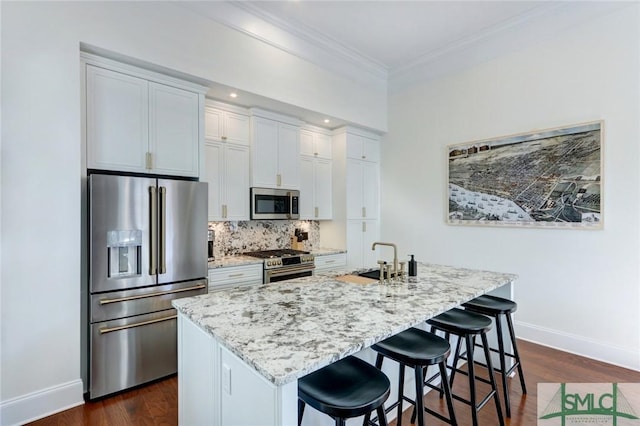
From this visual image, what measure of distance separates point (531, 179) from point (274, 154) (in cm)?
303

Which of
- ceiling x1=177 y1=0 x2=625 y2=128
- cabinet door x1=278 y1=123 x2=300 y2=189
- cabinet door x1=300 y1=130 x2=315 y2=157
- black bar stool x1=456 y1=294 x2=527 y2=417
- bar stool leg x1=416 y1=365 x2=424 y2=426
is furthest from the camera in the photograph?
cabinet door x1=300 y1=130 x2=315 y2=157

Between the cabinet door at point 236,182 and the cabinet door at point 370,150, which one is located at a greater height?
the cabinet door at point 370,150

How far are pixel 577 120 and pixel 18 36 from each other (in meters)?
4.82

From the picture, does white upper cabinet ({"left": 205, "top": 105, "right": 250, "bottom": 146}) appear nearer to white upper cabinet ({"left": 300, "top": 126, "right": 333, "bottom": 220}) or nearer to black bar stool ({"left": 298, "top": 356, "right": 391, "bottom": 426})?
white upper cabinet ({"left": 300, "top": 126, "right": 333, "bottom": 220})

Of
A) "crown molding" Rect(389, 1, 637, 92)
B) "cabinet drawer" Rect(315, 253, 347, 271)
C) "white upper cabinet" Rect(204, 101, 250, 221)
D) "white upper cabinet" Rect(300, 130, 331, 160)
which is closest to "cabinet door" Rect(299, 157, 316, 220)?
"white upper cabinet" Rect(300, 130, 331, 160)

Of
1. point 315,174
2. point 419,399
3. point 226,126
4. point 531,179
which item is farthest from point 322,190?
point 419,399

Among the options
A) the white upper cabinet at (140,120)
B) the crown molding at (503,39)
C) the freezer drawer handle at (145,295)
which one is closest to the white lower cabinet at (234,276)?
the freezer drawer handle at (145,295)

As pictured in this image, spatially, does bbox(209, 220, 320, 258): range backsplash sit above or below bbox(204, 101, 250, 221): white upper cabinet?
below

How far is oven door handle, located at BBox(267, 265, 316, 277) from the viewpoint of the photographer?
11.9 ft

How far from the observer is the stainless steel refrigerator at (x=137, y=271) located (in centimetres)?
239

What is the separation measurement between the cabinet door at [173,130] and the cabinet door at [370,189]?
2660mm

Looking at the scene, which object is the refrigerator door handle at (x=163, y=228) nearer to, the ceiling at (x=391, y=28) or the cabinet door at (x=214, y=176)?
the cabinet door at (x=214, y=176)

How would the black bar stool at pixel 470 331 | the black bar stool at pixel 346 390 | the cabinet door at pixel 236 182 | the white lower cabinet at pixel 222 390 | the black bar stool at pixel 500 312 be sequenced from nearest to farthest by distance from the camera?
the white lower cabinet at pixel 222 390, the black bar stool at pixel 346 390, the black bar stool at pixel 470 331, the black bar stool at pixel 500 312, the cabinet door at pixel 236 182

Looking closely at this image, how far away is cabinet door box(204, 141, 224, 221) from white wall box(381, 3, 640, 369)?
2.77m
